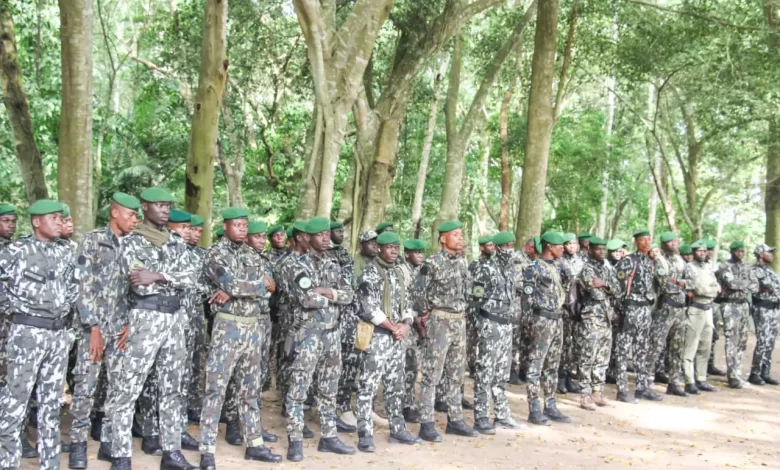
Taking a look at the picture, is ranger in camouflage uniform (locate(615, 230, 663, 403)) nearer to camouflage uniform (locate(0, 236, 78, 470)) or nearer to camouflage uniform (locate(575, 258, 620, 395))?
camouflage uniform (locate(575, 258, 620, 395))

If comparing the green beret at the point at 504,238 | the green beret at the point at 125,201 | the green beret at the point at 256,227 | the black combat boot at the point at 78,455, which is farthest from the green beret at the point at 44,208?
the green beret at the point at 504,238

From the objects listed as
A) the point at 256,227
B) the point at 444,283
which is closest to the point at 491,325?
the point at 444,283

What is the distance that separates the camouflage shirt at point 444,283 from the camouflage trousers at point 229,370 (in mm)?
1887

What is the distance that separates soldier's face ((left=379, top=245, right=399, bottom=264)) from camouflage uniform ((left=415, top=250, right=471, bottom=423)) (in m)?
0.53

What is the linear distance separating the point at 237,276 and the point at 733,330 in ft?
24.7

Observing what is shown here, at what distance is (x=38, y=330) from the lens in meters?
4.86

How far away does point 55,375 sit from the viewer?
4.98 m

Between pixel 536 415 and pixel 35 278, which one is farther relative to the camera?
pixel 536 415

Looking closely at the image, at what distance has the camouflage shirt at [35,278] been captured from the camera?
4.83m

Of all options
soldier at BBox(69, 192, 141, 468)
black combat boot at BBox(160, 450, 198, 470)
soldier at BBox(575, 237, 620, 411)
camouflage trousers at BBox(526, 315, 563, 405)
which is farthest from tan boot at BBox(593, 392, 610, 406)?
soldier at BBox(69, 192, 141, 468)

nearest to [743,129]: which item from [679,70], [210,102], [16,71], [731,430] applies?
[679,70]

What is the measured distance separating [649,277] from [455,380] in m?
3.33

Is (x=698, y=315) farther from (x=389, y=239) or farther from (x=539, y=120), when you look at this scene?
(x=389, y=239)

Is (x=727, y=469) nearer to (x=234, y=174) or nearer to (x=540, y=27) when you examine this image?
(x=540, y=27)
